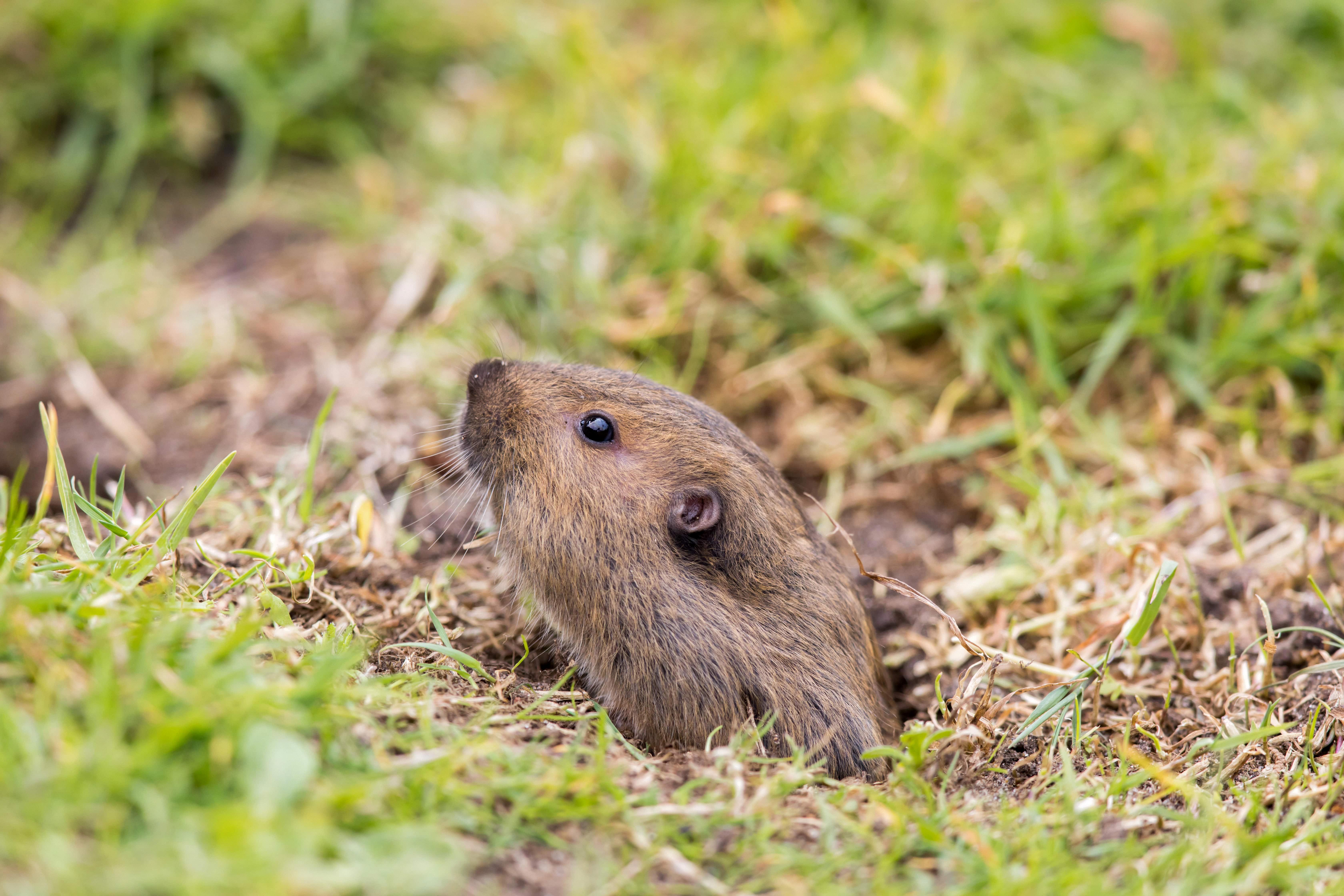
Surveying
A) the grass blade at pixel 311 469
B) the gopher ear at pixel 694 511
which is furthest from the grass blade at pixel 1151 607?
the grass blade at pixel 311 469

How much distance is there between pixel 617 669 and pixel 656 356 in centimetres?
187

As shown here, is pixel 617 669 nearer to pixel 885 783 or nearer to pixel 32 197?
pixel 885 783

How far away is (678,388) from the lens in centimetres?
467

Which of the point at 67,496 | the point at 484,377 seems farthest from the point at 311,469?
the point at 67,496

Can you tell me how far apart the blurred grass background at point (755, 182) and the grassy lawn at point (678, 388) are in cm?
3

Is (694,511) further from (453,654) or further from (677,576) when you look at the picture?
(453,654)

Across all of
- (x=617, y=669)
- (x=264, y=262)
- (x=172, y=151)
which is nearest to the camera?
(x=617, y=669)

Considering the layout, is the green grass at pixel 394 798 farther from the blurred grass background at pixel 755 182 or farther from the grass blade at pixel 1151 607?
the blurred grass background at pixel 755 182

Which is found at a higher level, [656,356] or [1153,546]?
[656,356]

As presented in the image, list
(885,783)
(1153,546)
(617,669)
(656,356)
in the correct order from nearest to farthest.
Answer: (885,783)
(617,669)
(1153,546)
(656,356)

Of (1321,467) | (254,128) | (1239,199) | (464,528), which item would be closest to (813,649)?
(464,528)

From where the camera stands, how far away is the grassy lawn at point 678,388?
2.29 meters

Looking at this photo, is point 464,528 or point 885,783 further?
point 464,528

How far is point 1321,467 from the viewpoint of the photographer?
412 centimetres
